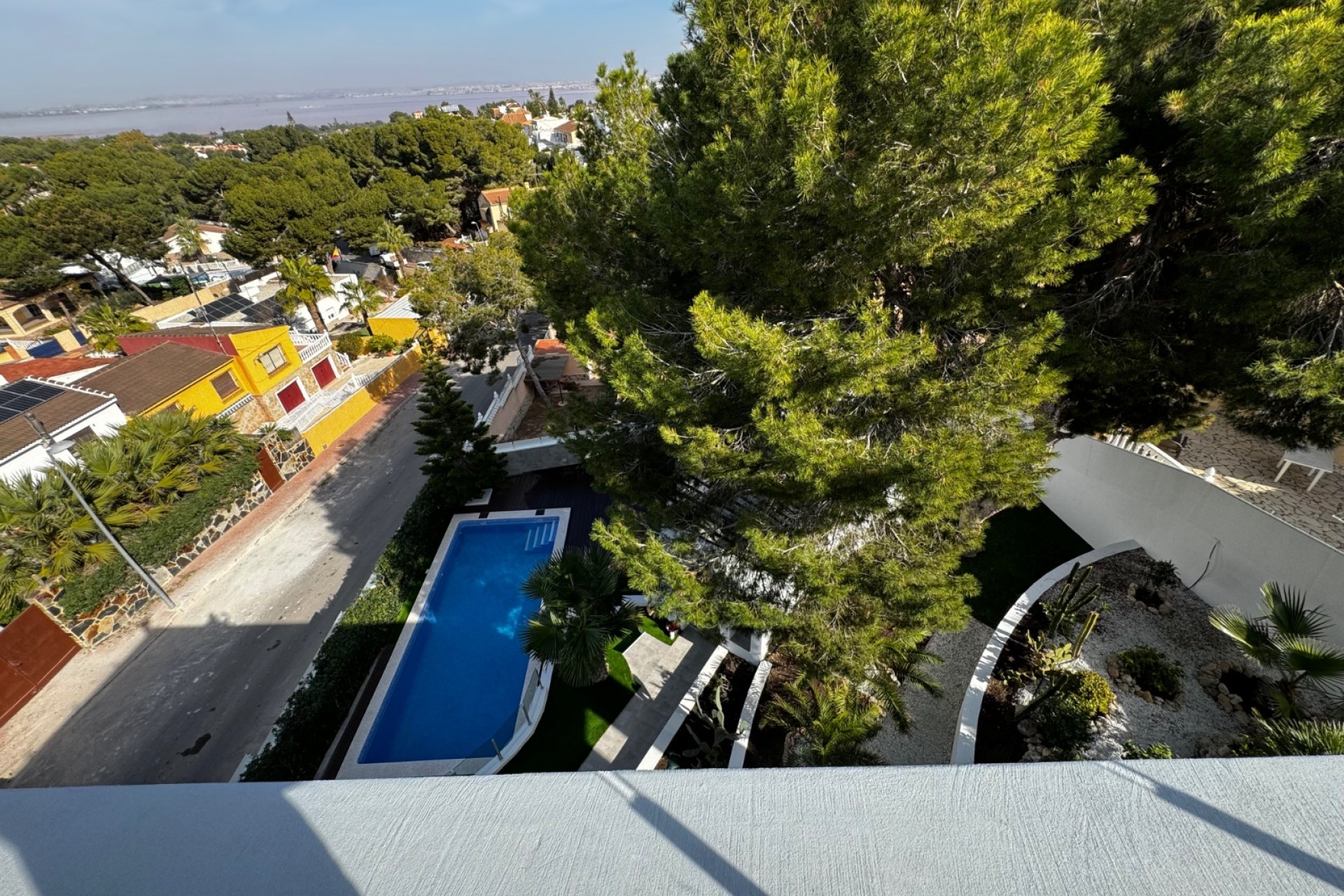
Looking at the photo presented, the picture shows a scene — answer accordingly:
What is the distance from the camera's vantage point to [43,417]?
51.4ft

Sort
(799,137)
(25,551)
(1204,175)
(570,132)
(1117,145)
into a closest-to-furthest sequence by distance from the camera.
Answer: (799,137) < (1204,175) < (1117,145) < (25,551) < (570,132)

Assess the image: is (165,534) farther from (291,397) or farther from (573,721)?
(573,721)

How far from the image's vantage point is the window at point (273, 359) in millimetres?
21922

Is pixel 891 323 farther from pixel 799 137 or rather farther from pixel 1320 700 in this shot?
pixel 1320 700

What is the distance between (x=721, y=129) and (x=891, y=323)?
12.2 feet

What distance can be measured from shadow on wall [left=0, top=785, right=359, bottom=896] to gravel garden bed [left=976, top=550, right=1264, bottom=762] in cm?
829

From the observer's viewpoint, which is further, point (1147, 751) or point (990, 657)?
point (990, 657)

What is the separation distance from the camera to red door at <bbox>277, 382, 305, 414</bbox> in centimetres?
2280

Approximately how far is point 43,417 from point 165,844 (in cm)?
1697

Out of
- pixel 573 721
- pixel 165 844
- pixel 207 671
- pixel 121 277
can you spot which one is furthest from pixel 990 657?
pixel 121 277

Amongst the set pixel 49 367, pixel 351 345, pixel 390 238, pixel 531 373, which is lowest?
pixel 351 345

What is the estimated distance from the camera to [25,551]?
12.5 metres

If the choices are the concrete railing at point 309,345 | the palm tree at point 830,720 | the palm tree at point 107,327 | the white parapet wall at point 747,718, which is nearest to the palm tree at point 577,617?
the white parapet wall at point 747,718

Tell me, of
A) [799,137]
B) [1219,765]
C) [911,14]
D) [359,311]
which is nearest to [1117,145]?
[911,14]
